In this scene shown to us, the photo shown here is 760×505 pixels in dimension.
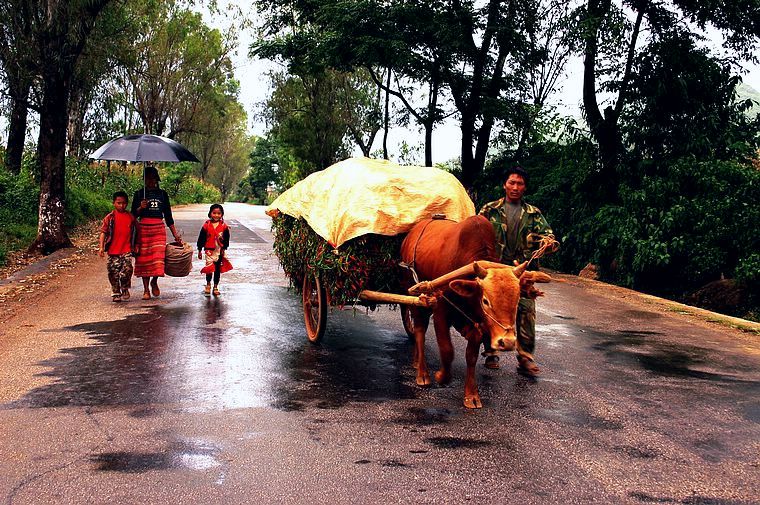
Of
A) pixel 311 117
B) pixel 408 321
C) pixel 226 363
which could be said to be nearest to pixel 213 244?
pixel 408 321

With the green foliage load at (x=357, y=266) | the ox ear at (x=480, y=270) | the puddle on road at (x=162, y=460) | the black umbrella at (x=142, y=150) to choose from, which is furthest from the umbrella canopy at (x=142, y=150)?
the ox ear at (x=480, y=270)

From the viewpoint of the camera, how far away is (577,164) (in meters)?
17.3

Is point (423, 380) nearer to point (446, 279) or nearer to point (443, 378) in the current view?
point (443, 378)

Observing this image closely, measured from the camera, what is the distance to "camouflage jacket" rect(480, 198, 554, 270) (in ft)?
22.0

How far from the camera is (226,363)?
22.0ft

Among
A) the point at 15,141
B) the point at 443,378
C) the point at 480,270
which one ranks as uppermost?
the point at 15,141

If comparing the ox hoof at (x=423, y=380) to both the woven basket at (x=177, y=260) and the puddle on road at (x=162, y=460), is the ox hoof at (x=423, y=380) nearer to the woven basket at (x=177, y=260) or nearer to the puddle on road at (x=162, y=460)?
the puddle on road at (x=162, y=460)

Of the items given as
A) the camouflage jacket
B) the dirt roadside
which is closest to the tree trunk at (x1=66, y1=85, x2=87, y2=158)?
the dirt roadside

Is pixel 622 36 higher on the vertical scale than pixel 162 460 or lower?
higher

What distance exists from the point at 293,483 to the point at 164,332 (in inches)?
179

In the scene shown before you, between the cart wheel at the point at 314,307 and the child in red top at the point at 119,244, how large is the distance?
347cm

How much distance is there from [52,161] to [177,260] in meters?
6.33

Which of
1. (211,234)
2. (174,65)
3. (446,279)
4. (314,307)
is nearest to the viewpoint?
(446,279)

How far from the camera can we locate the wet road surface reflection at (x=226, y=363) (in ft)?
18.6
